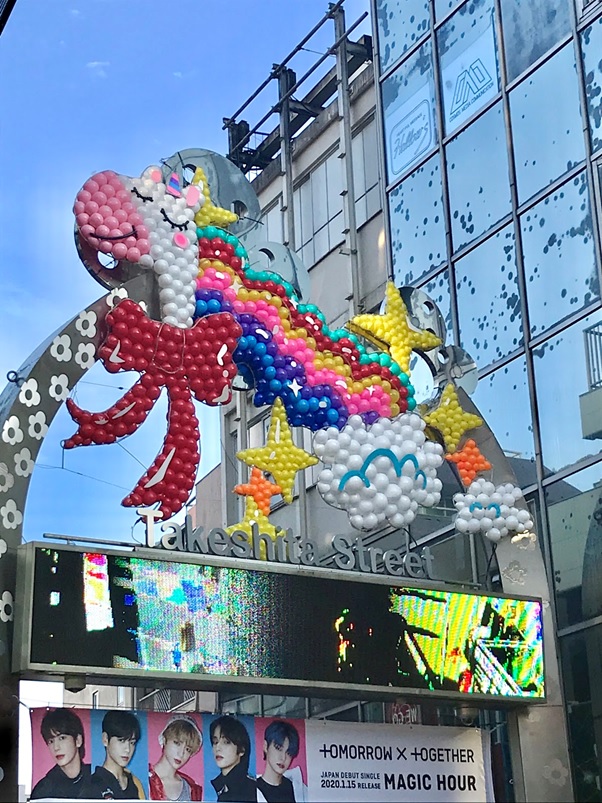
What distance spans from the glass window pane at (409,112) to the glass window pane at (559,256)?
10.5ft

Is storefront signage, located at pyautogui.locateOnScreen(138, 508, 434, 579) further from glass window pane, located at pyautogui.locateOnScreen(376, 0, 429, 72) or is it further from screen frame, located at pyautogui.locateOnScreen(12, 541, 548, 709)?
glass window pane, located at pyautogui.locateOnScreen(376, 0, 429, 72)

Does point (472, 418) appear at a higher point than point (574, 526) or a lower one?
A: higher

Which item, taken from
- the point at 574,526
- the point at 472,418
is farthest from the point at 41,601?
the point at 574,526

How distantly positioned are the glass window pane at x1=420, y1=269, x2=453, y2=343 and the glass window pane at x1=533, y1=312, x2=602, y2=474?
6.39 ft

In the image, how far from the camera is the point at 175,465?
43.5ft

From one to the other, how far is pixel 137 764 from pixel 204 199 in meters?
5.80

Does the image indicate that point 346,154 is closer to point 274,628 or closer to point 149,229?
point 149,229

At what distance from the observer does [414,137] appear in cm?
2084

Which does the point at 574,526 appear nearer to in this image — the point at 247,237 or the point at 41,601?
the point at 247,237

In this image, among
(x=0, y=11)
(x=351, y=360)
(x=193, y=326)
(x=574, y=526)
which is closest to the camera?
(x=0, y=11)

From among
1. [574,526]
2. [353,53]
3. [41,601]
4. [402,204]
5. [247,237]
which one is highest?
[353,53]

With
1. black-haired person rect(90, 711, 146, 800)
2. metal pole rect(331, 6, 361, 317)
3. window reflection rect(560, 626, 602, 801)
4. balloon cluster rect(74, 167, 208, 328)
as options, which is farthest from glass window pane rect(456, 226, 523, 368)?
black-haired person rect(90, 711, 146, 800)

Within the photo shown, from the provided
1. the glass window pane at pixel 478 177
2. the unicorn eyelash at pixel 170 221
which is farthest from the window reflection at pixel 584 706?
the unicorn eyelash at pixel 170 221

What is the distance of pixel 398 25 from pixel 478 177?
12.5 ft
